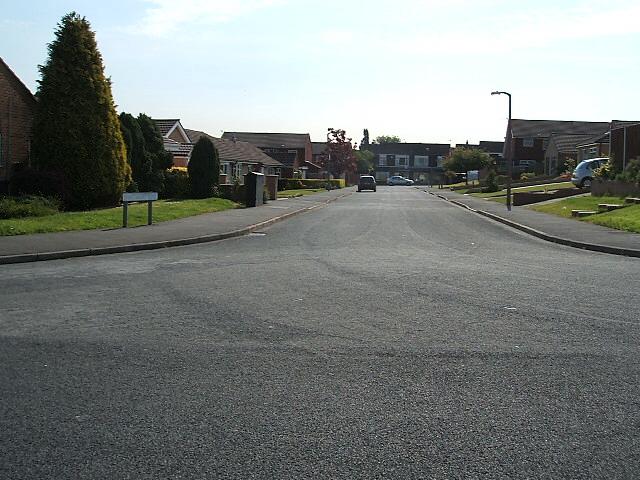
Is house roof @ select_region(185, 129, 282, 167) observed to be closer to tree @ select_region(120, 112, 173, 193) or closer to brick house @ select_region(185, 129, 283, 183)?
brick house @ select_region(185, 129, 283, 183)

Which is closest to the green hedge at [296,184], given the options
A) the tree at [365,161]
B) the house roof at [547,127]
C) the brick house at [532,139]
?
the brick house at [532,139]

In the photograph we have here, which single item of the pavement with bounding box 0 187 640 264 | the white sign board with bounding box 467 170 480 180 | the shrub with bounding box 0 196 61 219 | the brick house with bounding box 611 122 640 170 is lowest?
the pavement with bounding box 0 187 640 264

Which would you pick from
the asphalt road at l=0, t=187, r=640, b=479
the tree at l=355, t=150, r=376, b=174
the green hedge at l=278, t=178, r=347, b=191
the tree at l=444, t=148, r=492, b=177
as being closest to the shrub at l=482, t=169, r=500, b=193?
the green hedge at l=278, t=178, r=347, b=191

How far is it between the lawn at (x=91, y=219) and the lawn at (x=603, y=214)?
14.7 m

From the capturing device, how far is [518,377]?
20.7 ft

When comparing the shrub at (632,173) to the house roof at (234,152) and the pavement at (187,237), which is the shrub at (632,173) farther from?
the house roof at (234,152)

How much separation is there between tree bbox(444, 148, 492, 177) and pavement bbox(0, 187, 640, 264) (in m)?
67.6

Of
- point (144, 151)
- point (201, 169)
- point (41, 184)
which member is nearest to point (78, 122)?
point (41, 184)

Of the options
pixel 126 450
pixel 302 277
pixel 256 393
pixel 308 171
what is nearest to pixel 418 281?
pixel 302 277

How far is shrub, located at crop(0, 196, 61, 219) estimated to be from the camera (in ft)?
70.4

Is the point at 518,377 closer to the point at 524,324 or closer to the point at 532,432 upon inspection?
the point at 532,432

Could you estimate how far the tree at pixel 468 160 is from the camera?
95125 millimetres

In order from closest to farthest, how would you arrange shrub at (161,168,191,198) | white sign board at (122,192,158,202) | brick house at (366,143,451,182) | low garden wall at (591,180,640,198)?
white sign board at (122,192,158,202)
low garden wall at (591,180,640,198)
shrub at (161,168,191,198)
brick house at (366,143,451,182)

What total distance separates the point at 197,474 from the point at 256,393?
62.0 inches
